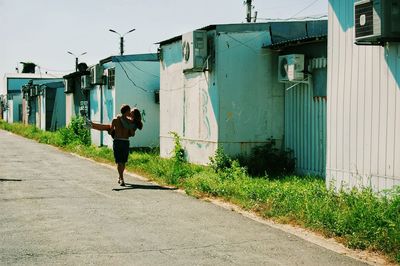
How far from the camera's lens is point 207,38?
47.1 ft

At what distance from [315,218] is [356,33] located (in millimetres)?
2867

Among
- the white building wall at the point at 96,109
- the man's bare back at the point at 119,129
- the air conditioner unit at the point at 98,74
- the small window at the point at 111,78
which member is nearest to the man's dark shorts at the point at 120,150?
the man's bare back at the point at 119,129

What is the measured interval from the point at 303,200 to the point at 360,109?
1.75m

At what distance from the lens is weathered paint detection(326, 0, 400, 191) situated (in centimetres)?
800

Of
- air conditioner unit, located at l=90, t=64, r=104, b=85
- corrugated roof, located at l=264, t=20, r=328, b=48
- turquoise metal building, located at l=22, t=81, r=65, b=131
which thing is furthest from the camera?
turquoise metal building, located at l=22, t=81, r=65, b=131

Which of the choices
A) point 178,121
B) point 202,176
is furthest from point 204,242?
point 178,121

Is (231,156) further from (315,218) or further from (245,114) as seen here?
(315,218)

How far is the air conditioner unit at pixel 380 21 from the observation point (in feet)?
25.0

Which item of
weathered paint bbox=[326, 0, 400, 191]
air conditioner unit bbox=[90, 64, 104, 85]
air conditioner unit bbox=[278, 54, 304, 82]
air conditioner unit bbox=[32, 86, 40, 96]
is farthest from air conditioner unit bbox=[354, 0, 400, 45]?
air conditioner unit bbox=[32, 86, 40, 96]

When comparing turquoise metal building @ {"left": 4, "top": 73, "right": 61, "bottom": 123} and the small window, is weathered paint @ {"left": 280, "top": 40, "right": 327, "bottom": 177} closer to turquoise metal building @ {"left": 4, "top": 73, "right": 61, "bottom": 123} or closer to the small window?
the small window

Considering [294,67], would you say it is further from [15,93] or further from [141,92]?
[15,93]

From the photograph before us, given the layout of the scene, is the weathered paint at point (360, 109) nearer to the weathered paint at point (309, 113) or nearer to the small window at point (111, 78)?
the weathered paint at point (309, 113)

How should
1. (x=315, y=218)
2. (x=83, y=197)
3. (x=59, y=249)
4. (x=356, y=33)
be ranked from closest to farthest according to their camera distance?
(x=59, y=249), (x=315, y=218), (x=356, y=33), (x=83, y=197)

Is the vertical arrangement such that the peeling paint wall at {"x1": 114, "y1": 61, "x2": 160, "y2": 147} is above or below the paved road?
above
